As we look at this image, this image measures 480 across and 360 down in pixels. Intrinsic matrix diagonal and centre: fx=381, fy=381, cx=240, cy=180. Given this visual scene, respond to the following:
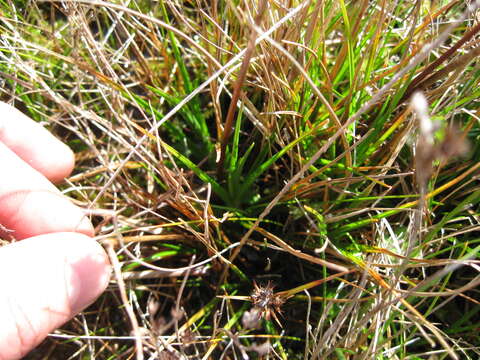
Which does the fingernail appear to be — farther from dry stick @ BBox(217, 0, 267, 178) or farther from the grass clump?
dry stick @ BBox(217, 0, 267, 178)

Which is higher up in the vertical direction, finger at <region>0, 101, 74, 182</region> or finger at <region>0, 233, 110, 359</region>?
finger at <region>0, 101, 74, 182</region>

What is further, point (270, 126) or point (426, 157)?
point (270, 126)

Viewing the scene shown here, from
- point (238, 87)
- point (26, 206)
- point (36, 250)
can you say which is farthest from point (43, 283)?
point (238, 87)

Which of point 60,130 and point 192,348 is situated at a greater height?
point 60,130

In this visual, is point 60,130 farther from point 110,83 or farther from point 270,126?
point 270,126

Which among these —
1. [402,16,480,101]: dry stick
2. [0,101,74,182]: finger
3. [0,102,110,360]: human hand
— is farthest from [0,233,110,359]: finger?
[402,16,480,101]: dry stick

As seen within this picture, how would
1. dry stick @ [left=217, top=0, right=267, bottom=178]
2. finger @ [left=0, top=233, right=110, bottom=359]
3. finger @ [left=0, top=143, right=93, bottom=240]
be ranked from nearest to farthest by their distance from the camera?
dry stick @ [left=217, top=0, right=267, bottom=178], finger @ [left=0, top=233, right=110, bottom=359], finger @ [left=0, top=143, right=93, bottom=240]

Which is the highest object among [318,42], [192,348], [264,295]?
[318,42]

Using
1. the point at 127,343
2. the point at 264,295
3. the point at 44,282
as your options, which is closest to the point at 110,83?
the point at 44,282
